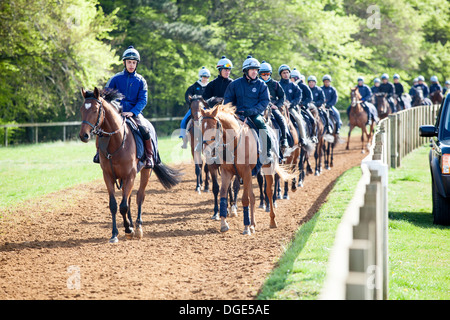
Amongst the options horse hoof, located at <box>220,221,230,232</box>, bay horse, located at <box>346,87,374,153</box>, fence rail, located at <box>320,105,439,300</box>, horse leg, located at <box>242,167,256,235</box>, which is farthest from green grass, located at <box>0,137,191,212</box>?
fence rail, located at <box>320,105,439,300</box>

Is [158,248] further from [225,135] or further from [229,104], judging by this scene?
[229,104]

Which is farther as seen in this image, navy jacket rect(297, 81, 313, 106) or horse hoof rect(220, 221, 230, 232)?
navy jacket rect(297, 81, 313, 106)

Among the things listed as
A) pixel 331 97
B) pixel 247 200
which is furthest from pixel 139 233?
pixel 331 97

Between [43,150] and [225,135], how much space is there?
17947mm

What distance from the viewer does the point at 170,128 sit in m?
37.3

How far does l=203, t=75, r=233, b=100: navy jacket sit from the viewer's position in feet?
41.0

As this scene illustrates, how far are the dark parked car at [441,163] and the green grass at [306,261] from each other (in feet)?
5.43

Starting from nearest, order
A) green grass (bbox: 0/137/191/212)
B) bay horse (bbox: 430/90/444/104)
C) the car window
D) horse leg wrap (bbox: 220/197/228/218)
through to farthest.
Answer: horse leg wrap (bbox: 220/197/228/218)
the car window
green grass (bbox: 0/137/191/212)
bay horse (bbox: 430/90/444/104)

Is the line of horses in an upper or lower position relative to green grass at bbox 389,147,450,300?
upper

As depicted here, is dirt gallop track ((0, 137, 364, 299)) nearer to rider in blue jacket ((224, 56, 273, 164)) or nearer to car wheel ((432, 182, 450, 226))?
rider in blue jacket ((224, 56, 273, 164))

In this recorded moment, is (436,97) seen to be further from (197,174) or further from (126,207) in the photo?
(126,207)

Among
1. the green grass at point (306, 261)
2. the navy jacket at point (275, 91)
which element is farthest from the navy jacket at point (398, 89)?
the green grass at point (306, 261)

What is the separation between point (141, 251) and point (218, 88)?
511cm
